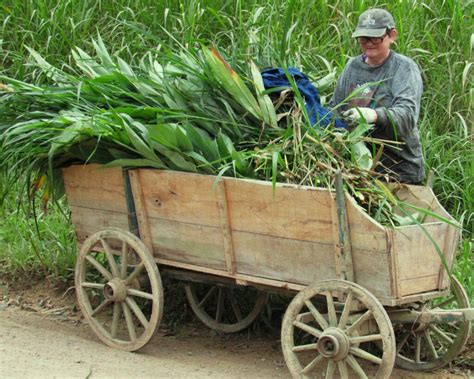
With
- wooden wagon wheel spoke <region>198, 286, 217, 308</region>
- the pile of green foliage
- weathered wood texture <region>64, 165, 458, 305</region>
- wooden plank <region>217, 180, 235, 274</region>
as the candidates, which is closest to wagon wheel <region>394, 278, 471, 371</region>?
weathered wood texture <region>64, 165, 458, 305</region>

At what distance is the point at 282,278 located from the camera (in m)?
4.68

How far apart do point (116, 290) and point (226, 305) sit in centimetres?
101

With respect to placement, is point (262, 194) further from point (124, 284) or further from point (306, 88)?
point (124, 284)

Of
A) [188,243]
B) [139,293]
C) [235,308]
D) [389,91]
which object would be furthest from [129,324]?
[389,91]

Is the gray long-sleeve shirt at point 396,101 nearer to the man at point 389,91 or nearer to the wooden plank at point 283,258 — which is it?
the man at point 389,91

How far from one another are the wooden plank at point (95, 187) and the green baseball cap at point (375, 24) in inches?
59.1

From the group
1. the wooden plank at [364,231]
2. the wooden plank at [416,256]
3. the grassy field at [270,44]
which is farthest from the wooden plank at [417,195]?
the grassy field at [270,44]

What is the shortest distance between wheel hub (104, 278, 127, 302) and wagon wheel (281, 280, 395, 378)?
109cm

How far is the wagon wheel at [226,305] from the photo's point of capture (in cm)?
576

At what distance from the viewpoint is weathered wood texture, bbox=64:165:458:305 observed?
4340 millimetres

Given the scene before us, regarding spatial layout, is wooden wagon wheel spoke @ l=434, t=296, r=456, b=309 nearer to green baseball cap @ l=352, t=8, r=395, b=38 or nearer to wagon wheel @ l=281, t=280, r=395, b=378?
wagon wheel @ l=281, t=280, r=395, b=378

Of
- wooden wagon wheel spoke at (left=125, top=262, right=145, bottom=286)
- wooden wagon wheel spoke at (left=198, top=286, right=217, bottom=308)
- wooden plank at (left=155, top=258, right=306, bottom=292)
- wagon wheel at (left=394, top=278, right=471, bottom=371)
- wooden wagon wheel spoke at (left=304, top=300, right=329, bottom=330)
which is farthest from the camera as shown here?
wooden wagon wheel spoke at (left=198, top=286, right=217, bottom=308)

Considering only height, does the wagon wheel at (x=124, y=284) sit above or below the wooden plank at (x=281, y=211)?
below

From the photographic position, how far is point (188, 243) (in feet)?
16.4
